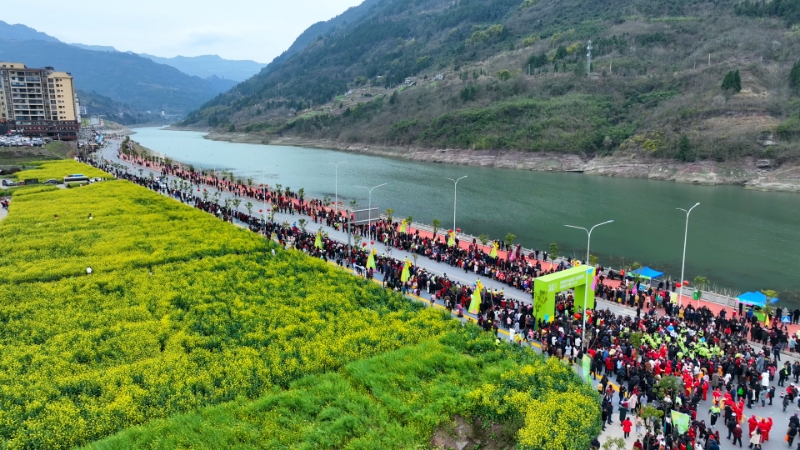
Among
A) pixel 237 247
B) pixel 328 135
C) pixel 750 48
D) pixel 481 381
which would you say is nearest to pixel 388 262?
pixel 237 247

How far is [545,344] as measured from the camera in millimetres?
21328

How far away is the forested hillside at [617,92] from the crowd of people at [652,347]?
65170mm

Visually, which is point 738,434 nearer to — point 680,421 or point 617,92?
point 680,421

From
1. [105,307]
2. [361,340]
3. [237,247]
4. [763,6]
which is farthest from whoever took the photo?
[763,6]

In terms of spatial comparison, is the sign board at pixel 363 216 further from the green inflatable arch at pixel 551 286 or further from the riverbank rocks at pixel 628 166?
the riverbank rocks at pixel 628 166

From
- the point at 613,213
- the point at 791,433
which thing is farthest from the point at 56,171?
the point at 791,433

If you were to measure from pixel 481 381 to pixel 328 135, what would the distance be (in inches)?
5857

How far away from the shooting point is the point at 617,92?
112 metres

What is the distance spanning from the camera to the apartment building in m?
117

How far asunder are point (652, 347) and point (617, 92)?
10487cm

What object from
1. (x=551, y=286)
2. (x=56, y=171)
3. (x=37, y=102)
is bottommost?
(x=551, y=286)

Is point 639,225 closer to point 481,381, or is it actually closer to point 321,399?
point 481,381

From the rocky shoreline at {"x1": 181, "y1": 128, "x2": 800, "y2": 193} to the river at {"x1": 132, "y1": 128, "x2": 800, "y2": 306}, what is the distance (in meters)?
2.97

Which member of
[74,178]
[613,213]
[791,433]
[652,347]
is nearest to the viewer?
[791,433]
